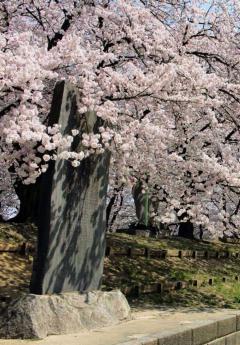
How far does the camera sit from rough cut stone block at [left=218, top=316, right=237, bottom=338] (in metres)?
7.09

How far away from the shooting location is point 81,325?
20.3ft

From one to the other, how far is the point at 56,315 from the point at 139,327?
1104 millimetres

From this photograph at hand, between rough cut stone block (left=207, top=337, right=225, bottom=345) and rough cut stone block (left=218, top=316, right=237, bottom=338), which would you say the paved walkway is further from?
rough cut stone block (left=207, top=337, right=225, bottom=345)

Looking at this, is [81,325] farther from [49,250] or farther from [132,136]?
[132,136]

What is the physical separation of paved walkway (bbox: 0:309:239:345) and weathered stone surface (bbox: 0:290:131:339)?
135mm

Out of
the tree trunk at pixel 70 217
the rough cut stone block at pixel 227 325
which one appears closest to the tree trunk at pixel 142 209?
the rough cut stone block at pixel 227 325

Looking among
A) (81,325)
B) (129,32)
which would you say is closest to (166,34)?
(129,32)

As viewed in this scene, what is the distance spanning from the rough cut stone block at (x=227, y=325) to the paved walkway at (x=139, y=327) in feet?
0.66

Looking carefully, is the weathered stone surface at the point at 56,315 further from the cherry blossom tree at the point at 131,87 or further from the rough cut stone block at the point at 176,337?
the cherry blossom tree at the point at 131,87

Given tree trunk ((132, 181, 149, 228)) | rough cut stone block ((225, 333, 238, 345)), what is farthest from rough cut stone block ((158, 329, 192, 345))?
tree trunk ((132, 181, 149, 228))

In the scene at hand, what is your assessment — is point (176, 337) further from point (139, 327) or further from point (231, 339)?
point (231, 339)

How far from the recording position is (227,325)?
289 inches

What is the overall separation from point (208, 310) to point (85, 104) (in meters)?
4.13

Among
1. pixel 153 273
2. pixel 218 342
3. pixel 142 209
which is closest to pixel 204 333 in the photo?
pixel 218 342
